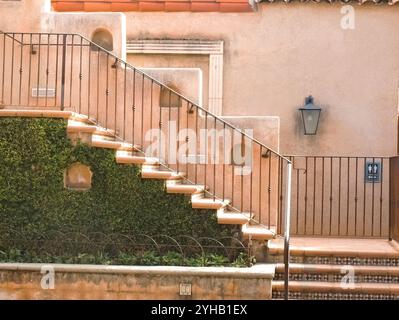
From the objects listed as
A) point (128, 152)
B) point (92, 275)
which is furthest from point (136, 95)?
point (92, 275)

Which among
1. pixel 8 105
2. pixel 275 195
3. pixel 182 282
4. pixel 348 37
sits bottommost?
pixel 182 282

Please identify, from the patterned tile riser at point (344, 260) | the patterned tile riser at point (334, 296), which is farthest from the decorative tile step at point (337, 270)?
the patterned tile riser at point (334, 296)

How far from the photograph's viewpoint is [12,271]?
887cm

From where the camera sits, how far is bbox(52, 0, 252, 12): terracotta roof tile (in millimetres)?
12625

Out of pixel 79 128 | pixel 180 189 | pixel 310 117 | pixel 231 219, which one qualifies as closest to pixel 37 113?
pixel 79 128

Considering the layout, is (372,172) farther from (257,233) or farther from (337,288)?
(337,288)

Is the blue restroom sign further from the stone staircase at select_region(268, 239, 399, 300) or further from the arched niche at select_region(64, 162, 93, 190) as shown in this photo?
the arched niche at select_region(64, 162, 93, 190)

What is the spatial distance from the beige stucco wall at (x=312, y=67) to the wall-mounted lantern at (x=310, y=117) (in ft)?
0.58

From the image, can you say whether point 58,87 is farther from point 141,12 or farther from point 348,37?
point 348,37

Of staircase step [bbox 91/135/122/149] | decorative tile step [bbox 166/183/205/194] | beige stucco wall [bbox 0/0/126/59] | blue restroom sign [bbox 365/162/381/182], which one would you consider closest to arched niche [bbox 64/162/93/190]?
staircase step [bbox 91/135/122/149]

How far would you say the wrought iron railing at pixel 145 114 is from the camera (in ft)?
34.7

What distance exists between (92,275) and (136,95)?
10.0 feet

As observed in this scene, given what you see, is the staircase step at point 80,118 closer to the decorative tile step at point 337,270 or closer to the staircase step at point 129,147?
the staircase step at point 129,147

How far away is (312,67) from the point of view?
1255 centimetres
